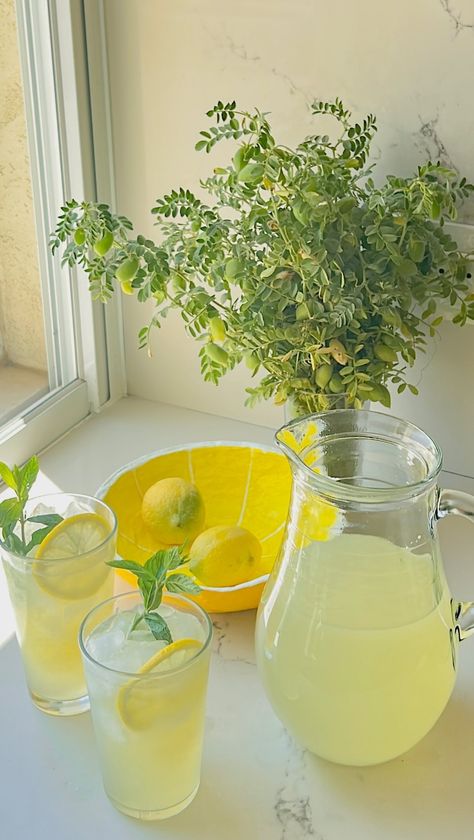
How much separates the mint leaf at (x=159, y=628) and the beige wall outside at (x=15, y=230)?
61 cm

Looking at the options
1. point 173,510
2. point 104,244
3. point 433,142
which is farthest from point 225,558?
point 433,142

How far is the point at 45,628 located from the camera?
74cm

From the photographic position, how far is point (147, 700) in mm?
642

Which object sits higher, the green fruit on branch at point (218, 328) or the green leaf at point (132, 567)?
the green fruit on branch at point (218, 328)

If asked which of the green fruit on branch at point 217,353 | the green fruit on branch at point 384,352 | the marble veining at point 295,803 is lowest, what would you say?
the marble veining at point 295,803

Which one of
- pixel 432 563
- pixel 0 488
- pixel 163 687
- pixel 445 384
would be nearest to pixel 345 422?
pixel 432 563

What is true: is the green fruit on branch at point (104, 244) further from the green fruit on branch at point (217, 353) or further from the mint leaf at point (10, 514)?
the mint leaf at point (10, 514)

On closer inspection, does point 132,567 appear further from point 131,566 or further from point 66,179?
point 66,179

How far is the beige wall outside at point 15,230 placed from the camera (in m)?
1.08

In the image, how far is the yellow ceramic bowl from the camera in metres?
0.97

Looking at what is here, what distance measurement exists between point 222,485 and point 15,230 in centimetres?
40

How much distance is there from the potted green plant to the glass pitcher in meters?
0.21

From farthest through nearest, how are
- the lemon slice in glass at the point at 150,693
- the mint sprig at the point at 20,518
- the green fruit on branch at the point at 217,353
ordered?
the green fruit on branch at the point at 217,353 → the mint sprig at the point at 20,518 → the lemon slice in glass at the point at 150,693

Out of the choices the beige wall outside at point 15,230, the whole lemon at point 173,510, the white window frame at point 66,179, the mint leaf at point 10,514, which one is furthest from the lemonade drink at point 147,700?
the beige wall outside at point 15,230
